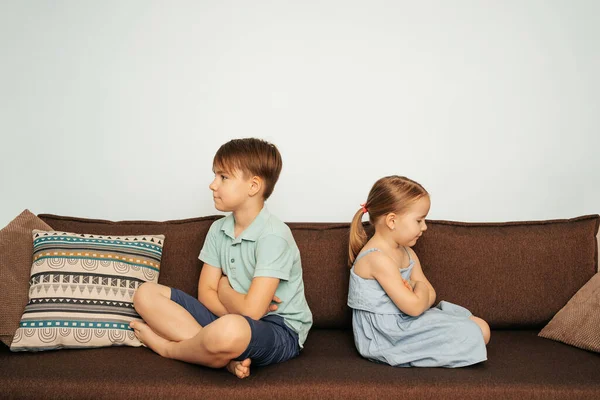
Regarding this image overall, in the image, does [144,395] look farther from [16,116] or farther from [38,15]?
[38,15]

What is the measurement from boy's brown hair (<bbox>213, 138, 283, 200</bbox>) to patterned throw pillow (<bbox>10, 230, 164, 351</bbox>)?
44 cm

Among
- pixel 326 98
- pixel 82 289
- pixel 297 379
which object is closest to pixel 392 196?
pixel 297 379

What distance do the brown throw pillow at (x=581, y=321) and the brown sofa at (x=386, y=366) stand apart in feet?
0.11

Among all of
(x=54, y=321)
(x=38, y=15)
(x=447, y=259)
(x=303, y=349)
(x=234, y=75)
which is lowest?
(x=303, y=349)

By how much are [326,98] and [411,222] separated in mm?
877

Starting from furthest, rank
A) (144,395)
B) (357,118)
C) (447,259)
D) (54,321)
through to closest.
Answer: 1. (357,118)
2. (447,259)
3. (54,321)
4. (144,395)

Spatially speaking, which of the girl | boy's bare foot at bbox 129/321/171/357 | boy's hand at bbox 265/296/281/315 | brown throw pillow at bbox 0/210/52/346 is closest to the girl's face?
the girl

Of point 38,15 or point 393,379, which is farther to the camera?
point 38,15

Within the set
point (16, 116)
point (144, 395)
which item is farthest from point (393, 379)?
point (16, 116)

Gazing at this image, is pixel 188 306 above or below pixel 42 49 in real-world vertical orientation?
below

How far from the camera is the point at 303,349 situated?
1.96 m

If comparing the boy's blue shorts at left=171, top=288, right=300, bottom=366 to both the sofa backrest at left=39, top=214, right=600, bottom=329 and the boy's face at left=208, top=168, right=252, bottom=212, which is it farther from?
the boy's face at left=208, top=168, right=252, bottom=212

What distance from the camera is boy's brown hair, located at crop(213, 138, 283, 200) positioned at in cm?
199

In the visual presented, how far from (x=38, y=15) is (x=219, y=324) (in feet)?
6.06
